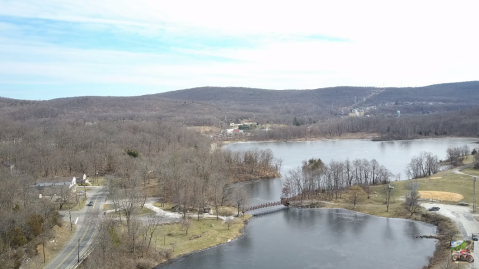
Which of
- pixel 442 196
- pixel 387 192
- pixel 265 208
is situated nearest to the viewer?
pixel 442 196

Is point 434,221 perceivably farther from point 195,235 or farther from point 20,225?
point 20,225

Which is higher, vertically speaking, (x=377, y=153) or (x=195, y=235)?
(x=377, y=153)

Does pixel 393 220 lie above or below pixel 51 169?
below

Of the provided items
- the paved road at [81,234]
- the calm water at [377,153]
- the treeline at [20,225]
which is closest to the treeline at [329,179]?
the calm water at [377,153]

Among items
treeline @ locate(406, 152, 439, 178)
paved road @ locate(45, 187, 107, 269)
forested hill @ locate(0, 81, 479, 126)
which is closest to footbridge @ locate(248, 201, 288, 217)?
paved road @ locate(45, 187, 107, 269)

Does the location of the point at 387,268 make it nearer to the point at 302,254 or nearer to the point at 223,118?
the point at 302,254

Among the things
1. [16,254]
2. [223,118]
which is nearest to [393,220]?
[16,254]

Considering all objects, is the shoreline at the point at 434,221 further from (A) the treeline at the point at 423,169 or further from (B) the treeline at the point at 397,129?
(B) the treeline at the point at 397,129

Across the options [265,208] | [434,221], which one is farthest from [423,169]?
[265,208]
